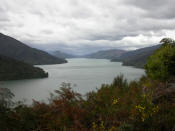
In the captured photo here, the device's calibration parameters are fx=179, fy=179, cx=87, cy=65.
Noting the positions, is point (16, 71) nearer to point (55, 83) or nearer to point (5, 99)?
point (55, 83)

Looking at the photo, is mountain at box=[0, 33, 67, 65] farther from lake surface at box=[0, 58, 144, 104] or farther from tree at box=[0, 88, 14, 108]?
tree at box=[0, 88, 14, 108]

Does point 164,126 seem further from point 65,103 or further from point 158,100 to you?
point 65,103

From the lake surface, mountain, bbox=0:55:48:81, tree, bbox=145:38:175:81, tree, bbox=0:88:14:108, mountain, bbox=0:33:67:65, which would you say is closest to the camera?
tree, bbox=0:88:14:108

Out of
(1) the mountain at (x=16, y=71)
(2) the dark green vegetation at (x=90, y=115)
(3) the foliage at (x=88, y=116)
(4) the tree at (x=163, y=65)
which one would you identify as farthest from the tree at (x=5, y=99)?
(1) the mountain at (x=16, y=71)

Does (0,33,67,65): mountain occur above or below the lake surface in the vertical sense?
above

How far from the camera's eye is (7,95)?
5219 millimetres

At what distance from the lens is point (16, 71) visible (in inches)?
2943

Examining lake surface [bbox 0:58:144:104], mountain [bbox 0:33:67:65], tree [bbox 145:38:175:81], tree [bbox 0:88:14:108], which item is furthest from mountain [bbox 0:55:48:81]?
mountain [bbox 0:33:67:65]

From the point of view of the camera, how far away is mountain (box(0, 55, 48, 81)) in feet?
229

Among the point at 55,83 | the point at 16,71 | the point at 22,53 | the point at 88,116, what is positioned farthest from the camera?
the point at 22,53

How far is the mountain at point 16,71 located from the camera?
229ft

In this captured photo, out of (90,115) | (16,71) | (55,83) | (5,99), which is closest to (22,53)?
(16,71)

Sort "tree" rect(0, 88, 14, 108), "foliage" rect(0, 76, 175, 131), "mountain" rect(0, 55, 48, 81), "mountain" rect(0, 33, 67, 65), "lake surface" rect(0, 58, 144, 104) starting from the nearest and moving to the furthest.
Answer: "foliage" rect(0, 76, 175, 131)
"tree" rect(0, 88, 14, 108)
"lake surface" rect(0, 58, 144, 104)
"mountain" rect(0, 55, 48, 81)
"mountain" rect(0, 33, 67, 65)

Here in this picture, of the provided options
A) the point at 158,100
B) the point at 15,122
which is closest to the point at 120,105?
the point at 158,100
